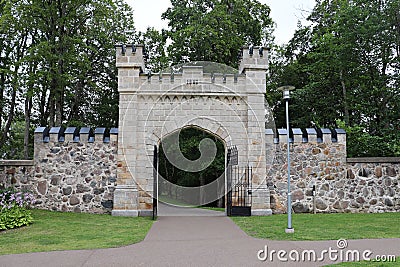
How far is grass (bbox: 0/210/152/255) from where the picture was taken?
699cm

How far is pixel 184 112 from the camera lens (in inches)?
476

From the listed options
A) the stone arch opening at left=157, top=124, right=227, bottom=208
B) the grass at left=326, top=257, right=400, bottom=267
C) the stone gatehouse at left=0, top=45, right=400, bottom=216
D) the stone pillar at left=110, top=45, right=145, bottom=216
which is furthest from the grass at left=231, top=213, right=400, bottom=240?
the stone arch opening at left=157, top=124, right=227, bottom=208

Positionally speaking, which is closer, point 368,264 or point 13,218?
point 368,264

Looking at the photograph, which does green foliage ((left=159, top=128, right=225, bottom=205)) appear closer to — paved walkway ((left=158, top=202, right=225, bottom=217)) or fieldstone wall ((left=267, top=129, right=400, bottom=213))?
paved walkway ((left=158, top=202, right=225, bottom=217))

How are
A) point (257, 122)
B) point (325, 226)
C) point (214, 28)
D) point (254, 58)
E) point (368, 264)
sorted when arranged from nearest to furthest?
1. point (368, 264)
2. point (325, 226)
3. point (257, 122)
4. point (254, 58)
5. point (214, 28)

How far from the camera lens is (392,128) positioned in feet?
53.9

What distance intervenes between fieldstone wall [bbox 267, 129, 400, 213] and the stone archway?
715mm

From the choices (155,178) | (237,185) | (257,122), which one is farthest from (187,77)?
(237,185)

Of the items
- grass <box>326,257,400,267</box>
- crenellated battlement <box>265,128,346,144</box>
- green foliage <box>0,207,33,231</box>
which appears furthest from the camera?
crenellated battlement <box>265,128,346,144</box>

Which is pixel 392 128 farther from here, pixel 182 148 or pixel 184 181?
pixel 184 181

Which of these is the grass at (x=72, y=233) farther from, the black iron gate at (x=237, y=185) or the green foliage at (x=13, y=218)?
the black iron gate at (x=237, y=185)

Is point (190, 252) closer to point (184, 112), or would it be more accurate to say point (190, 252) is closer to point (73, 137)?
point (184, 112)

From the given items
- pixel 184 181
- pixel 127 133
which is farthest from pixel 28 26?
pixel 184 181

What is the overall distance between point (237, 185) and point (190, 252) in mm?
5527
